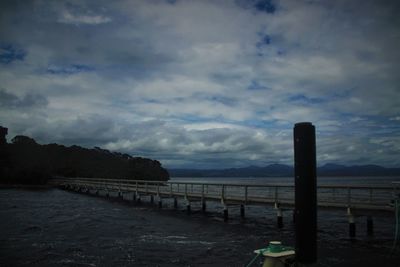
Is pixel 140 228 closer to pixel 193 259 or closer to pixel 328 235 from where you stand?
pixel 193 259

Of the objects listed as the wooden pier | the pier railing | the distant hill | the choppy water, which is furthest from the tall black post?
the distant hill

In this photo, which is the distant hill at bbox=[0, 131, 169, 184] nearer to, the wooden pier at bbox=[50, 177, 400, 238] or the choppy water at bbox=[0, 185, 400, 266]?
the wooden pier at bbox=[50, 177, 400, 238]

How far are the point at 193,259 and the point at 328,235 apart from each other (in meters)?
9.52

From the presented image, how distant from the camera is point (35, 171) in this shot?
91125mm

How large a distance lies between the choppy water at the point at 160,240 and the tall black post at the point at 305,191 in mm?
10544

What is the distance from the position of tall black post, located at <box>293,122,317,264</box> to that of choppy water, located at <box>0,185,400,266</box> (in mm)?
10544

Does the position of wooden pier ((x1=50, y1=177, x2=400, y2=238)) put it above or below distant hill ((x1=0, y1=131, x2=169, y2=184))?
below

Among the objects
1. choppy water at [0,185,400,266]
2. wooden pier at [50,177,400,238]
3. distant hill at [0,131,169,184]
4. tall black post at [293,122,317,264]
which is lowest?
choppy water at [0,185,400,266]

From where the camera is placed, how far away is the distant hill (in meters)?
92.6

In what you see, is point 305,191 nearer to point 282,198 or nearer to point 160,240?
point 160,240

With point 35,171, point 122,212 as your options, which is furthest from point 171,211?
point 35,171

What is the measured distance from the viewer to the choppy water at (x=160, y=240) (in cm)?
1488

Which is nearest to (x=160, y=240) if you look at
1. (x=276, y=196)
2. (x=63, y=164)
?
(x=276, y=196)

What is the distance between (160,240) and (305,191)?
16008 millimetres
